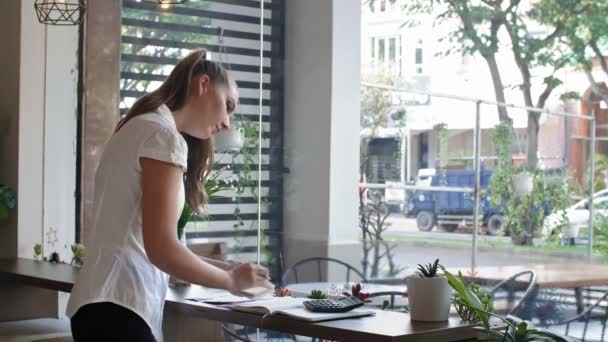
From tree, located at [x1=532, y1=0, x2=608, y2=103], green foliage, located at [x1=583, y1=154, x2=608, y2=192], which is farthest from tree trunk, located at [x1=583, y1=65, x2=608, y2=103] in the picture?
green foliage, located at [x1=583, y1=154, x2=608, y2=192]

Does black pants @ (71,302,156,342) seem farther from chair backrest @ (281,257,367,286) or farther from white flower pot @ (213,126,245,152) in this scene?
white flower pot @ (213,126,245,152)

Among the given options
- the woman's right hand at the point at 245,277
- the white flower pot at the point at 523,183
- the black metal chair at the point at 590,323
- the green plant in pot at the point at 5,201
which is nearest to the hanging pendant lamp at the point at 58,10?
the green plant in pot at the point at 5,201

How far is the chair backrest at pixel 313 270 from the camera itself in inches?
178

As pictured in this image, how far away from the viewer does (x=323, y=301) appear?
94.5 inches

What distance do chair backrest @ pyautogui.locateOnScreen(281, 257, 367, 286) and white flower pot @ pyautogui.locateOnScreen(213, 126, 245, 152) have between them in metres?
0.70

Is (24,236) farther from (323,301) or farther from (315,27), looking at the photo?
(323,301)

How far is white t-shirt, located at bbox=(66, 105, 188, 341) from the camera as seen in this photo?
1.90 metres

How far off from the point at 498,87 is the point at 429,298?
172 cm

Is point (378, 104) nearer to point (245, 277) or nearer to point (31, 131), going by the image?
point (31, 131)

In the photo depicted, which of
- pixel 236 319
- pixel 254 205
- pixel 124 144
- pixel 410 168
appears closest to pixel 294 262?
pixel 254 205

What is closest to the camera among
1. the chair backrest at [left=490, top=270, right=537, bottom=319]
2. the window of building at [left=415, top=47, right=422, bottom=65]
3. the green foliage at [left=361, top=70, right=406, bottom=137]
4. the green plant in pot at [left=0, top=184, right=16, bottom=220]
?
the chair backrest at [left=490, top=270, right=537, bottom=319]

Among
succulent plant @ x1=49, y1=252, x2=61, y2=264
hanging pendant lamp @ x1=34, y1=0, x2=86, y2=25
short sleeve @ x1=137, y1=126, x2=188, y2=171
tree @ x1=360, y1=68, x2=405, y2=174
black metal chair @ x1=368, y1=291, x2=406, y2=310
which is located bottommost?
black metal chair @ x1=368, y1=291, x2=406, y2=310

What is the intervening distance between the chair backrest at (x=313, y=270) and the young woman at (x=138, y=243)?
2.56 metres

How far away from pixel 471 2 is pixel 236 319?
2.01 metres
